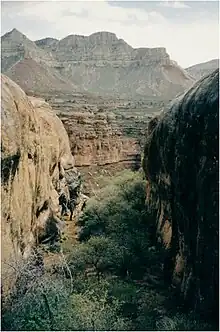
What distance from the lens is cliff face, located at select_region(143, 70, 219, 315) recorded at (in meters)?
14.9

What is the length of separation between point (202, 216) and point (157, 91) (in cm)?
14084

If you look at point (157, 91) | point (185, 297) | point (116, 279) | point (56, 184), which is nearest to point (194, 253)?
point (185, 297)

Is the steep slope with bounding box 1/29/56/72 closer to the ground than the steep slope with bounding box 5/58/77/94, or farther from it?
farther from it

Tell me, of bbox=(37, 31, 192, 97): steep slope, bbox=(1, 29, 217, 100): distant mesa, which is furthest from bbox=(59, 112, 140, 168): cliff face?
bbox=(37, 31, 192, 97): steep slope

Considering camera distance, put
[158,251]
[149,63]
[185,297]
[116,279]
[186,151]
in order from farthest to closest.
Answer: [149,63] → [158,251] → [116,279] → [185,297] → [186,151]

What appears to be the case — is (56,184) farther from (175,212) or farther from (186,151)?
(186,151)

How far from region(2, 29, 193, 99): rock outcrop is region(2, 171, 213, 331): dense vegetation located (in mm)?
119778

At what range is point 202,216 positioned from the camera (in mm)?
15625

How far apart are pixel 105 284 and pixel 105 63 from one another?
158 m

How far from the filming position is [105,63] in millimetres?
173750

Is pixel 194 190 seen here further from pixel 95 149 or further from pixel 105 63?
pixel 105 63

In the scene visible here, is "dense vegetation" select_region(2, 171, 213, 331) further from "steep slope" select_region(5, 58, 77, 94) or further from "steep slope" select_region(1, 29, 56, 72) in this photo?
"steep slope" select_region(1, 29, 56, 72)

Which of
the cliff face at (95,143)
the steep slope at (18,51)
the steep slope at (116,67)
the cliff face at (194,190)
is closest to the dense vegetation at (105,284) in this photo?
the cliff face at (194,190)

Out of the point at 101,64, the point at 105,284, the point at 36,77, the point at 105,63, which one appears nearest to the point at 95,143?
the point at 105,284
